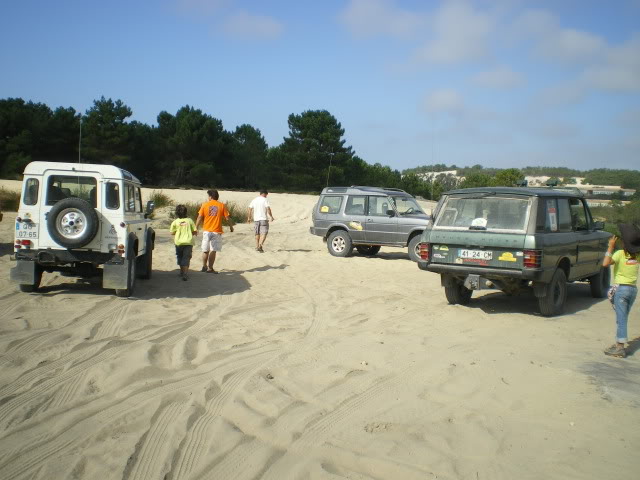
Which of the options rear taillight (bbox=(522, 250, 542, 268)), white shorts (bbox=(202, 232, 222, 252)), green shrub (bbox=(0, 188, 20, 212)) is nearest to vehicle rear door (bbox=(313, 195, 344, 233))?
white shorts (bbox=(202, 232, 222, 252))

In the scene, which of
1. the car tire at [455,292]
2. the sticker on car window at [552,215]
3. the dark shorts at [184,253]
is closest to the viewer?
the sticker on car window at [552,215]

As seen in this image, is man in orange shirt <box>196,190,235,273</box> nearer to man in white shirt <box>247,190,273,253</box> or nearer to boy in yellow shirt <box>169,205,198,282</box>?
boy in yellow shirt <box>169,205,198,282</box>

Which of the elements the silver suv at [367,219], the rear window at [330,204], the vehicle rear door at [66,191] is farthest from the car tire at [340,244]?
A: the vehicle rear door at [66,191]

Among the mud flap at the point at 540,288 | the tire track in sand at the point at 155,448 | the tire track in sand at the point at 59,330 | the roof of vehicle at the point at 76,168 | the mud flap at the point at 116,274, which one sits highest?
the roof of vehicle at the point at 76,168

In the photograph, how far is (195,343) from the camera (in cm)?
710

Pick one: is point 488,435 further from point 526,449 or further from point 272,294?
point 272,294

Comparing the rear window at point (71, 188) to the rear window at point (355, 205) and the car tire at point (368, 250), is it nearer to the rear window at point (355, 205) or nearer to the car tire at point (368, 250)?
the rear window at point (355, 205)

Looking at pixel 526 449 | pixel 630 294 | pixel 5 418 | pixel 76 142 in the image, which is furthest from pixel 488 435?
pixel 76 142

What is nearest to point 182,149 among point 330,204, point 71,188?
point 330,204

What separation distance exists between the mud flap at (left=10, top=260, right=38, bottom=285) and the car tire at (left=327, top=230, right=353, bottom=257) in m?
9.30

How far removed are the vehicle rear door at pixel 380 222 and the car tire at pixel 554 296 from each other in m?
7.45

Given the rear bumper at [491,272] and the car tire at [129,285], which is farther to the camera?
the car tire at [129,285]

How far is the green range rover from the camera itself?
8.57 metres

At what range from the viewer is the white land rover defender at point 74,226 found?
890 centimetres
